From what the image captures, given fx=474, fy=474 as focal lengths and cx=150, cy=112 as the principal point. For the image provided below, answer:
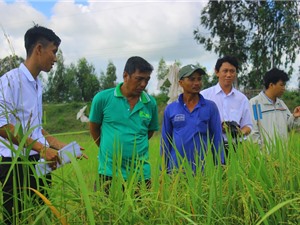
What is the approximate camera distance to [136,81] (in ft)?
8.57

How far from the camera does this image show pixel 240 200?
1.49 metres

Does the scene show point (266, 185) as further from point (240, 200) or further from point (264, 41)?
point (264, 41)

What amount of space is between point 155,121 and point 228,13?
1933 cm

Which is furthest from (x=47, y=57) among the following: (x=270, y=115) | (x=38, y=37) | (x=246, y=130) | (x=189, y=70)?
(x=270, y=115)

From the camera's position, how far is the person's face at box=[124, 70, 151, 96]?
2.59 metres

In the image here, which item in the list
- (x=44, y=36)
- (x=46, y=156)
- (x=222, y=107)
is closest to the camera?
(x=46, y=156)

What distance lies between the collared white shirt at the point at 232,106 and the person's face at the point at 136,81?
739mm

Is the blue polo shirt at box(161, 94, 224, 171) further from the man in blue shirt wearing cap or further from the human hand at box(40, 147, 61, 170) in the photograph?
the human hand at box(40, 147, 61, 170)

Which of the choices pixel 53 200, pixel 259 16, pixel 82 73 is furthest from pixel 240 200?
pixel 82 73

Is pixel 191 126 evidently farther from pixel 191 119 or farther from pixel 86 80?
pixel 86 80

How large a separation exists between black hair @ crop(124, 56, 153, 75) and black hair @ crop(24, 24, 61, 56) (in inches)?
21.3

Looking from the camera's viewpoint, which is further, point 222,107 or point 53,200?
point 222,107

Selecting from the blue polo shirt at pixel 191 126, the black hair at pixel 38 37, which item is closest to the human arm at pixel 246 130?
the blue polo shirt at pixel 191 126

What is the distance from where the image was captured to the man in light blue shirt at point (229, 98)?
3.16 m
